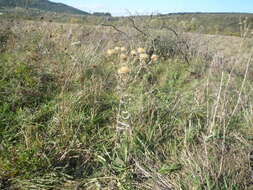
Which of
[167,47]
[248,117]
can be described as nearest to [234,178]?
[248,117]

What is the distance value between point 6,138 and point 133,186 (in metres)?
0.99

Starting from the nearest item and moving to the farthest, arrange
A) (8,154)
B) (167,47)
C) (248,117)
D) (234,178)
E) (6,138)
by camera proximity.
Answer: (234,178)
(8,154)
(6,138)
(248,117)
(167,47)

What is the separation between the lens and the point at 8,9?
14.5 ft

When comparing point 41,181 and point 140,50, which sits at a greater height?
point 140,50

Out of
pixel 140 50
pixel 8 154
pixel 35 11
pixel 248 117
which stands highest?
pixel 35 11

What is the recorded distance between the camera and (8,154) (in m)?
1.38

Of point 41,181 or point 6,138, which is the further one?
point 6,138

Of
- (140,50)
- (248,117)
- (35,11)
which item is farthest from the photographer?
(35,11)

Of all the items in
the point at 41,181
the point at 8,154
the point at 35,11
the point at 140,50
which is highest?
the point at 35,11

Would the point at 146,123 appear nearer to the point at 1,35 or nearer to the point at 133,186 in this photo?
the point at 133,186

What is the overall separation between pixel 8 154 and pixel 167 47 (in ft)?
14.1

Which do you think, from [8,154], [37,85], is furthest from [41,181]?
[37,85]

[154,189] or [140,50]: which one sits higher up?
[140,50]

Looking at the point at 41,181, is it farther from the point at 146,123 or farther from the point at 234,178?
the point at 234,178
